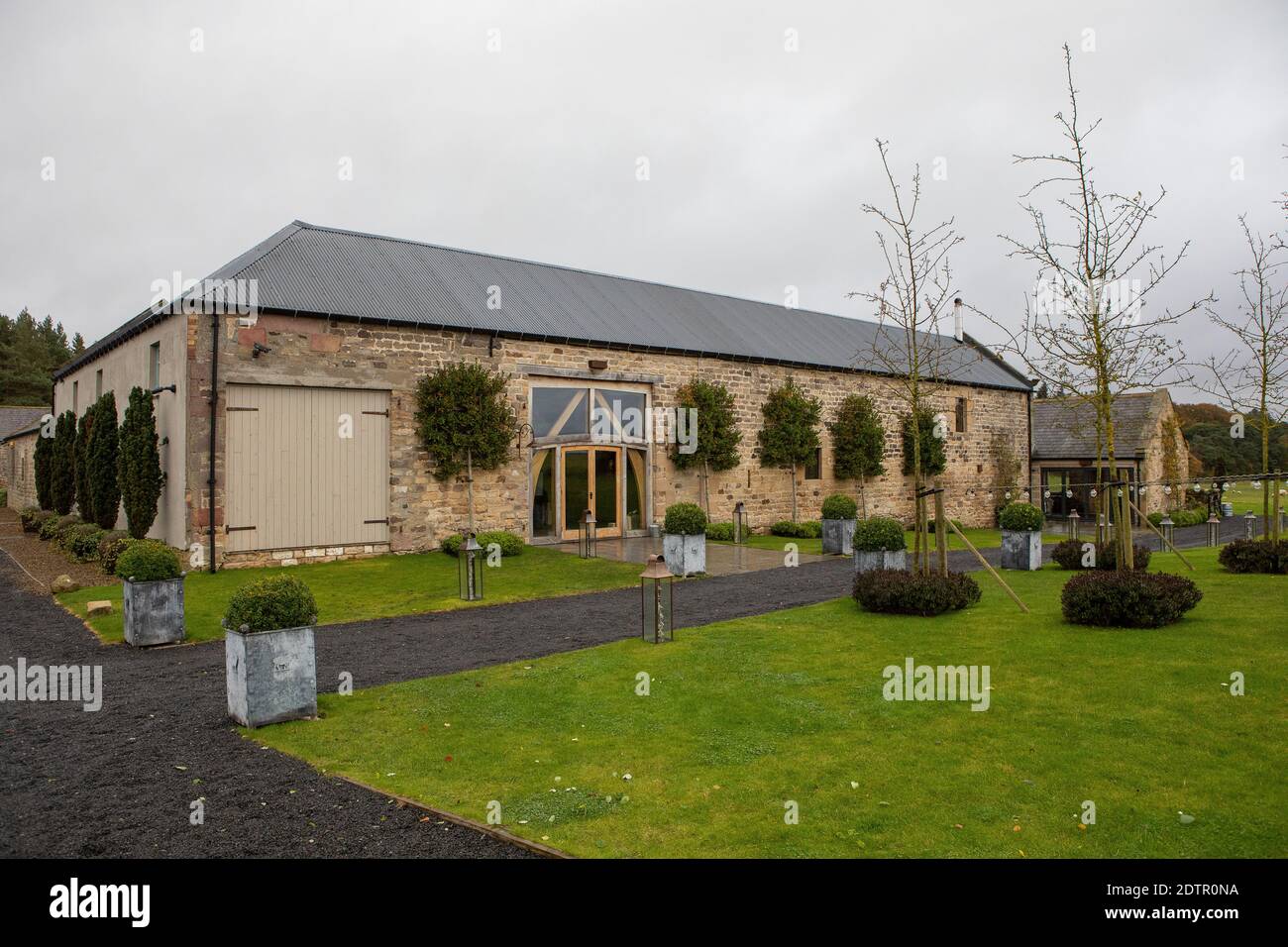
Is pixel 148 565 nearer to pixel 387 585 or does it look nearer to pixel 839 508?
pixel 387 585

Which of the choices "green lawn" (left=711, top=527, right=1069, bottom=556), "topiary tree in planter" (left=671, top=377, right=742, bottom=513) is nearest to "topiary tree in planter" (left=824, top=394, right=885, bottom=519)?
"green lawn" (left=711, top=527, right=1069, bottom=556)

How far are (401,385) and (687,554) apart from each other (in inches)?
297

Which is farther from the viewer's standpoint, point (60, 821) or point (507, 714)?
point (507, 714)

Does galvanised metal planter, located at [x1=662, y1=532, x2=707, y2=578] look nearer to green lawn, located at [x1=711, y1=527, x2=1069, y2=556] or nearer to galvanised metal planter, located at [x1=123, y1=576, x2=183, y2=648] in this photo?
green lawn, located at [x1=711, y1=527, x2=1069, y2=556]

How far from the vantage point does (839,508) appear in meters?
19.1

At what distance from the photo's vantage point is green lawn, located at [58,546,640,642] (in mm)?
12125

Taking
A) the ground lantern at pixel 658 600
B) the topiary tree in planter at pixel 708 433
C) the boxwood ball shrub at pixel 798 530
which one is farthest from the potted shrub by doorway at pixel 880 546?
the boxwood ball shrub at pixel 798 530

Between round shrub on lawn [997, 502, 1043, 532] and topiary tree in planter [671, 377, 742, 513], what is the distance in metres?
8.41

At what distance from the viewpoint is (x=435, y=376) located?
1822cm

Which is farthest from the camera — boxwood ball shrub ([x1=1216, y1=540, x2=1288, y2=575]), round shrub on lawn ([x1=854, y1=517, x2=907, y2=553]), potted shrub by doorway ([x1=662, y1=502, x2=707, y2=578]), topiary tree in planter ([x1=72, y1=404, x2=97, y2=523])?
topiary tree in planter ([x1=72, y1=404, x2=97, y2=523])

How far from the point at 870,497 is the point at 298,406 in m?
19.0

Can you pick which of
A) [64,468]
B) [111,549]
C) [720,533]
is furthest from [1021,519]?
[64,468]

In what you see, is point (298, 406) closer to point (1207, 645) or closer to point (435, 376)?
point (435, 376)
